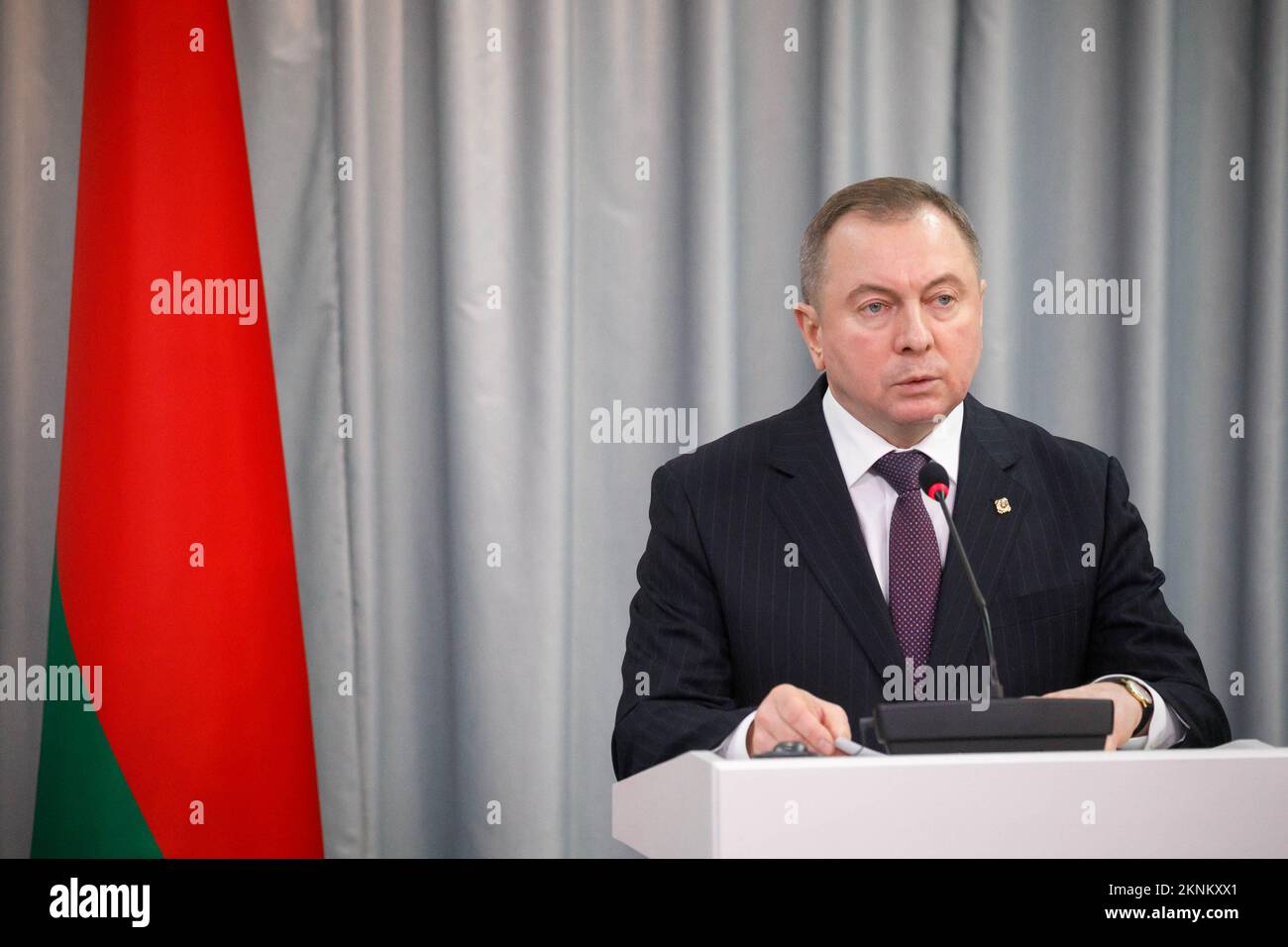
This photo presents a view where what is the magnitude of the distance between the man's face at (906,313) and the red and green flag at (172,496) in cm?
163

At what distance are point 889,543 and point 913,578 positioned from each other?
0.08 meters

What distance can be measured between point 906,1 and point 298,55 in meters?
1.65

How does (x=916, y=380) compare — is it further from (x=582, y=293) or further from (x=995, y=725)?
(x=582, y=293)

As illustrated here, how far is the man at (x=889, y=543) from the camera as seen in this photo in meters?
2.33

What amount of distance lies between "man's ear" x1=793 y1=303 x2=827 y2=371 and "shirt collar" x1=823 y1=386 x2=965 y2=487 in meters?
0.11

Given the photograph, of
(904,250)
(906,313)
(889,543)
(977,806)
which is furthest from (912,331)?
(977,806)

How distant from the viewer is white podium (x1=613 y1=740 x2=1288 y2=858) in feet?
4.71

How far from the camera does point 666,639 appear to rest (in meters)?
2.41

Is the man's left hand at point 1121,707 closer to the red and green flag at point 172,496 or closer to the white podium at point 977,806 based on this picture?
the white podium at point 977,806

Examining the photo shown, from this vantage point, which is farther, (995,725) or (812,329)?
(812,329)

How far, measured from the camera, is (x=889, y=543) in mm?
2367

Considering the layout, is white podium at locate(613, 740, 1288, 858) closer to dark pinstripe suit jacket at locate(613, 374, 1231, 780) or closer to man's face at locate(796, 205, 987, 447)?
dark pinstripe suit jacket at locate(613, 374, 1231, 780)
